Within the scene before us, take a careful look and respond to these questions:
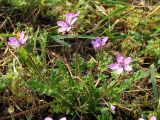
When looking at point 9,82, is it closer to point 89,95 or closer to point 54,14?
point 89,95

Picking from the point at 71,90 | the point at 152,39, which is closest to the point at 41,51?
the point at 71,90

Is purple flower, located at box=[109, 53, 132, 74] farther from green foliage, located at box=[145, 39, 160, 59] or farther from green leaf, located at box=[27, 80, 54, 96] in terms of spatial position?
green foliage, located at box=[145, 39, 160, 59]

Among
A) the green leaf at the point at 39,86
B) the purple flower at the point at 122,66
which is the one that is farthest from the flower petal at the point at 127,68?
the green leaf at the point at 39,86

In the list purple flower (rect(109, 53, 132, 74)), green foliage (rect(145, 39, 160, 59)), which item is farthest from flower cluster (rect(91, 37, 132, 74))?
green foliage (rect(145, 39, 160, 59))

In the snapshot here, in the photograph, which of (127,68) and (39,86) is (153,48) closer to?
(127,68)

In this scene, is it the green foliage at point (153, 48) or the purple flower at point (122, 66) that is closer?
the purple flower at point (122, 66)

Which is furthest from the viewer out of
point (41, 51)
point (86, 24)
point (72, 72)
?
point (86, 24)

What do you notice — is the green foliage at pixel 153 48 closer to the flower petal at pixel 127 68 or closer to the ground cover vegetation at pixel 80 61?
the ground cover vegetation at pixel 80 61

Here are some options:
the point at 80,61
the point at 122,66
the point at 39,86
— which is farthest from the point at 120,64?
the point at 39,86
